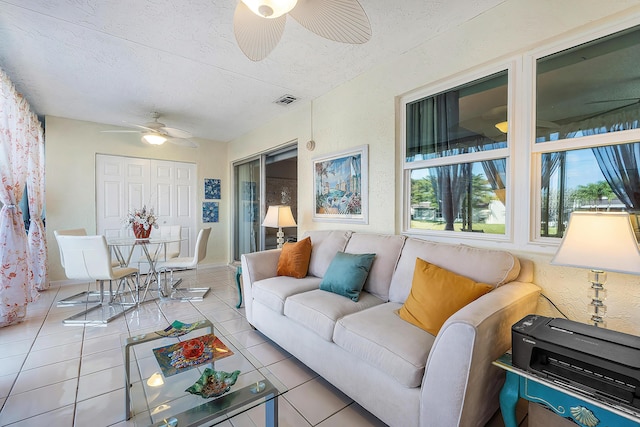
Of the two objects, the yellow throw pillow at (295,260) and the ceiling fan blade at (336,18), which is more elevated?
the ceiling fan blade at (336,18)

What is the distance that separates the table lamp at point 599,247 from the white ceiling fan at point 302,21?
4.84ft

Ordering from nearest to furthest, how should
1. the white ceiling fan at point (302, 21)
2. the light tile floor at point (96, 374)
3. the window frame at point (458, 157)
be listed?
the white ceiling fan at point (302, 21) < the light tile floor at point (96, 374) < the window frame at point (458, 157)

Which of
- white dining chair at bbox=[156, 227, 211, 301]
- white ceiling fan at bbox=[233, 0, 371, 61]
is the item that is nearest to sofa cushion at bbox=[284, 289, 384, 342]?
white ceiling fan at bbox=[233, 0, 371, 61]

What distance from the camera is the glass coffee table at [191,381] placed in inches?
45.6

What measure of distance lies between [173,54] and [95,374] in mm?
2641

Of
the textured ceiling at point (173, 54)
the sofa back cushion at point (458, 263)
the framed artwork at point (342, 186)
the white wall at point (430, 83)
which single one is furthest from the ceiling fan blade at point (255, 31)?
the sofa back cushion at point (458, 263)

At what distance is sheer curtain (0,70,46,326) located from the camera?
8.93 ft

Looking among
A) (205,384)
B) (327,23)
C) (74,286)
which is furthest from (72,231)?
(327,23)

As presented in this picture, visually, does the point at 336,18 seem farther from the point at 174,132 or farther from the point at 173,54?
the point at 174,132

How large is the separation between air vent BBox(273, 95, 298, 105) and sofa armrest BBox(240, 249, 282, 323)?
78.2 inches

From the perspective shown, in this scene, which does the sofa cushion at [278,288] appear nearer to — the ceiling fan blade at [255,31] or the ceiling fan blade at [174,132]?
the ceiling fan blade at [255,31]

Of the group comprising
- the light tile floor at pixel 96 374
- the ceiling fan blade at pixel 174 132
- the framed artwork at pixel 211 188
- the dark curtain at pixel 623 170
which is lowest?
the light tile floor at pixel 96 374

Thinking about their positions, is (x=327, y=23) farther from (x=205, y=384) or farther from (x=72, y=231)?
(x=72, y=231)

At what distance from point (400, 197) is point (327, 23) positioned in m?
1.57
